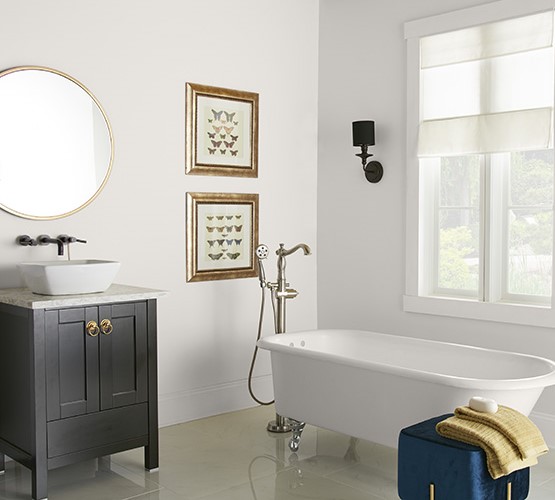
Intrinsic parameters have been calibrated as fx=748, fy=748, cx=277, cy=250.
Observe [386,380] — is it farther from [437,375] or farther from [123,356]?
[123,356]

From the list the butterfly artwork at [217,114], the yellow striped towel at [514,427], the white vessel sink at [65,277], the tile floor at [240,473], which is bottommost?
the tile floor at [240,473]

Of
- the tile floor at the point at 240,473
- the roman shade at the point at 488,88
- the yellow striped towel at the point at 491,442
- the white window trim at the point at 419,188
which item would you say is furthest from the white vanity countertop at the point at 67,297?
the roman shade at the point at 488,88

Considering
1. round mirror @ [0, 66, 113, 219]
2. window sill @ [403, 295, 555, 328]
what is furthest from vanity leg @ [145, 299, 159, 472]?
window sill @ [403, 295, 555, 328]

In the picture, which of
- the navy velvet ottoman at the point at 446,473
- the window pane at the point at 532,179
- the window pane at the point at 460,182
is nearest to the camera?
the navy velvet ottoman at the point at 446,473

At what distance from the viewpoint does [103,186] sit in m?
4.08

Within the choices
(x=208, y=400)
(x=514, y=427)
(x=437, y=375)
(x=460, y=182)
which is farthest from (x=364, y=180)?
(x=514, y=427)

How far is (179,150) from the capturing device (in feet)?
14.6

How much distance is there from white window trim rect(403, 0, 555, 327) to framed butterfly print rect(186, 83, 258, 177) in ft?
3.29

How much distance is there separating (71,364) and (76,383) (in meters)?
0.09

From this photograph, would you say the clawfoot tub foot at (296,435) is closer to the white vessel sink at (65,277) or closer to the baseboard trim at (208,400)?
the baseboard trim at (208,400)

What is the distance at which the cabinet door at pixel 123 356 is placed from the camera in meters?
3.45

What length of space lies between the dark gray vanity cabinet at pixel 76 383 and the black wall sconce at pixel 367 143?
183cm

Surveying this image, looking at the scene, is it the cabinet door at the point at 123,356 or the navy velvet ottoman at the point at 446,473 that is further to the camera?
the cabinet door at the point at 123,356

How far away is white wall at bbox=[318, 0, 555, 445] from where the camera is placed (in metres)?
4.69
